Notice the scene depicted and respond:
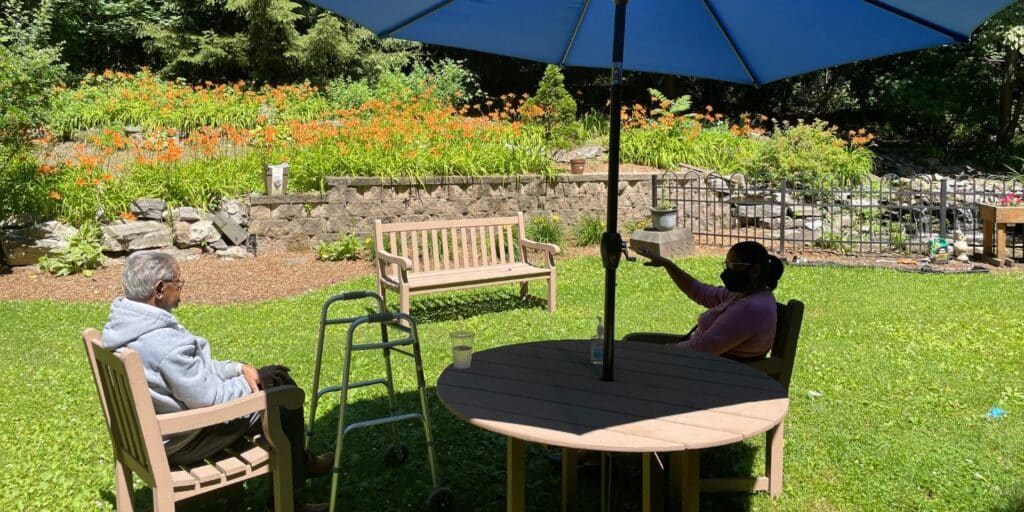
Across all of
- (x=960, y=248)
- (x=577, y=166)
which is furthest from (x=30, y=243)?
(x=960, y=248)

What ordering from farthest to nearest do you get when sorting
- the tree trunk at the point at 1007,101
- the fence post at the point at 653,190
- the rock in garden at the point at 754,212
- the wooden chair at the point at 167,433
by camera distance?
1. the tree trunk at the point at 1007,101
2. the rock in garden at the point at 754,212
3. the fence post at the point at 653,190
4. the wooden chair at the point at 167,433

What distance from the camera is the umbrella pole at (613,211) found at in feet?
10.00

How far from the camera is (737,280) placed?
3.85 metres

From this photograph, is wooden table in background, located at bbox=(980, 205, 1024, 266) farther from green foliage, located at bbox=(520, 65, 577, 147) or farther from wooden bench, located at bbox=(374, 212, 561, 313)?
green foliage, located at bbox=(520, 65, 577, 147)

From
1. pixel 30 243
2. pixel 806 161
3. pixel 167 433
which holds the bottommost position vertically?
pixel 167 433

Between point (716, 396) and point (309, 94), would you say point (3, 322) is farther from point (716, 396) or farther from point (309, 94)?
point (309, 94)

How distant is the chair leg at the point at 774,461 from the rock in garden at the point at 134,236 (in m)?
7.69

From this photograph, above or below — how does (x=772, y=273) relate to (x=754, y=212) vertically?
below

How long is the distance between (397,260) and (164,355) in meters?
4.05

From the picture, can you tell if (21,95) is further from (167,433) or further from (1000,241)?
(1000,241)

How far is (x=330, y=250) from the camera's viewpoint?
959cm

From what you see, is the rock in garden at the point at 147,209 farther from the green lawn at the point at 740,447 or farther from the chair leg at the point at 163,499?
the chair leg at the point at 163,499

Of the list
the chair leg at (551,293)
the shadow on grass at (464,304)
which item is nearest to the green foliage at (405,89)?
the shadow on grass at (464,304)

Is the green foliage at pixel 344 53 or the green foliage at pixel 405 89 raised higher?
the green foliage at pixel 344 53
